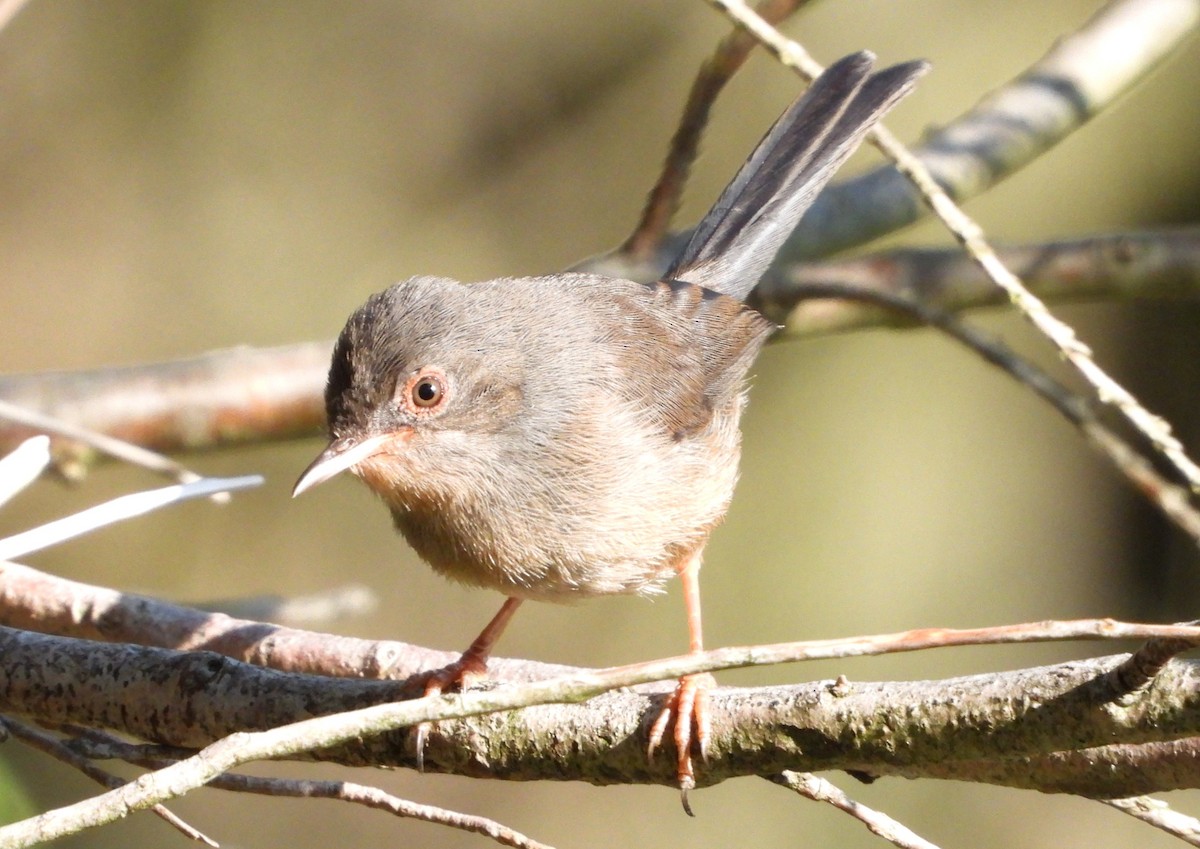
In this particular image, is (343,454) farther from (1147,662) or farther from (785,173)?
(1147,662)

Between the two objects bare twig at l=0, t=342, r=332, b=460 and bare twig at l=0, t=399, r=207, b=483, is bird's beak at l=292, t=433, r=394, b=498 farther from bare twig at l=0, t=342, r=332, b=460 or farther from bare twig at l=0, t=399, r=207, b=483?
bare twig at l=0, t=342, r=332, b=460

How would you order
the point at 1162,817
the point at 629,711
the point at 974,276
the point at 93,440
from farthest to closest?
the point at 974,276
the point at 93,440
the point at 629,711
the point at 1162,817

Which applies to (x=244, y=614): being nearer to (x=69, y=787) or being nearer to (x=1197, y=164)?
(x=69, y=787)

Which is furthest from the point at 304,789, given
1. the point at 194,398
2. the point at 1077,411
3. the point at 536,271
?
the point at 536,271

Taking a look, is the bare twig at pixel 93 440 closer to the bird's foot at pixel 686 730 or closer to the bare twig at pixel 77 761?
the bare twig at pixel 77 761

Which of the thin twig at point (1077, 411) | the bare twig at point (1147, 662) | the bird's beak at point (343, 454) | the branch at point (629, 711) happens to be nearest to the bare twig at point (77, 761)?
the branch at point (629, 711)

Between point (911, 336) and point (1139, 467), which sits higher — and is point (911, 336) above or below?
above

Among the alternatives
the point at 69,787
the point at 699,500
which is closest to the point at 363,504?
the point at 69,787
